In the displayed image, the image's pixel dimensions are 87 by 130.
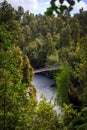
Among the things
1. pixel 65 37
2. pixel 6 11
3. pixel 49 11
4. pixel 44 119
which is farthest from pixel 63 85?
pixel 65 37

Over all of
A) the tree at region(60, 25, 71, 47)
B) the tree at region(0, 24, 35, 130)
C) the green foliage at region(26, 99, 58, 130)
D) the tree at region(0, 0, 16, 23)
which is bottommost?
the green foliage at region(26, 99, 58, 130)

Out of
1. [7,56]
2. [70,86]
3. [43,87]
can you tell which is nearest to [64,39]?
[43,87]

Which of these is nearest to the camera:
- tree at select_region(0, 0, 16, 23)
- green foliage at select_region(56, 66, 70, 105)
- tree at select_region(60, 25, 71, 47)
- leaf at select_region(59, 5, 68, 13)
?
leaf at select_region(59, 5, 68, 13)

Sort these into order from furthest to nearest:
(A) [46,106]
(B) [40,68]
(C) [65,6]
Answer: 1. (B) [40,68]
2. (A) [46,106]
3. (C) [65,6]

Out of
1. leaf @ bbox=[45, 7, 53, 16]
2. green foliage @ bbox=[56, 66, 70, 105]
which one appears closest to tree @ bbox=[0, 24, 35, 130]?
green foliage @ bbox=[56, 66, 70, 105]

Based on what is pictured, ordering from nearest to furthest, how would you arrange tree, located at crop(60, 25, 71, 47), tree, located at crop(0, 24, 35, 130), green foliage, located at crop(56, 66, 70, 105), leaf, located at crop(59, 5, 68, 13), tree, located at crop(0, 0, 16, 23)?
leaf, located at crop(59, 5, 68, 13) → tree, located at crop(0, 24, 35, 130) → green foliage, located at crop(56, 66, 70, 105) → tree, located at crop(0, 0, 16, 23) → tree, located at crop(60, 25, 71, 47)

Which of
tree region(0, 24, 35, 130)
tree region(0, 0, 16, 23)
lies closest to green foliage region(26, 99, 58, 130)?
tree region(0, 24, 35, 130)

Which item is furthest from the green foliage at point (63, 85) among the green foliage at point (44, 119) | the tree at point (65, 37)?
the tree at point (65, 37)

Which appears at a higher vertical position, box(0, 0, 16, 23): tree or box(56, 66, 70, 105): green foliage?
box(0, 0, 16, 23): tree

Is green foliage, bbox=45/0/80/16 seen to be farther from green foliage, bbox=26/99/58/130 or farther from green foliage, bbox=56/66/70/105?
green foliage, bbox=56/66/70/105

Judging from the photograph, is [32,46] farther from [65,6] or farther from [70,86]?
[65,6]

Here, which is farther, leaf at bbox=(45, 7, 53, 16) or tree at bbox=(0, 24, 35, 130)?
tree at bbox=(0, 24, 35, 130)
